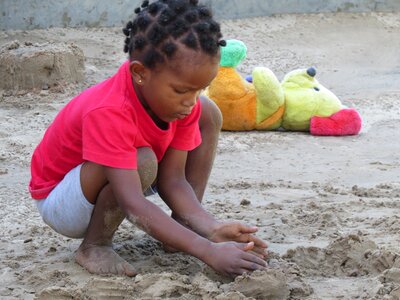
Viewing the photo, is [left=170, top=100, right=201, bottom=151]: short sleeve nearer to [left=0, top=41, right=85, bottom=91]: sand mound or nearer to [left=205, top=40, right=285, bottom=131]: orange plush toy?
[left=205, top=40, right=285, bottom=131]: orange plush toy

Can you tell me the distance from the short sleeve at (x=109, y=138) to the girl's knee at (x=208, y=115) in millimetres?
531

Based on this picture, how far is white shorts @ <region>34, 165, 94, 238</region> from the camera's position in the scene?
292 cm

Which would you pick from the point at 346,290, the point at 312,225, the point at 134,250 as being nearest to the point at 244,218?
the point at 312,225

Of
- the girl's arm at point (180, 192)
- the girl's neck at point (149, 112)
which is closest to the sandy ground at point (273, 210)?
the girl's arm at point (180, 192)

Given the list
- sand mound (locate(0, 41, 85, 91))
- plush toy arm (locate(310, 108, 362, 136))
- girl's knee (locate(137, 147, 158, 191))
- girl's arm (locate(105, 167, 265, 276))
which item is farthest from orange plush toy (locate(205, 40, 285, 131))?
girl's arm (locate(105, 167, 265, 276))

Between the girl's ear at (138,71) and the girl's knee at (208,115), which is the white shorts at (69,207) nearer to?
the girl's ear at (138,71)

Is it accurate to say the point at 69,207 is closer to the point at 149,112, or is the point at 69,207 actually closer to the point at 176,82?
the point at 149,112

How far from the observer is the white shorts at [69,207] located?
2.92 meters

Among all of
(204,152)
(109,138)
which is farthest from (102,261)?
(204,152)

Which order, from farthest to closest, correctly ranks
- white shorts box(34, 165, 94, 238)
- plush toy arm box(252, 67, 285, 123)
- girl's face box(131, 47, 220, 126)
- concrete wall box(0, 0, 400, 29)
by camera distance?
1. concrete wall box(0, 0, 400, 29)
2. plush toy arm box(252, 67, 285, 123)
3. white shorts box(34, 165, 94, 238)
4. girl's face box(131, 47, 220, 126)

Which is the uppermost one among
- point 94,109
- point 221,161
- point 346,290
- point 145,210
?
point 94,109

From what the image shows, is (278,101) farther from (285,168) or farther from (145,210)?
(145,210)

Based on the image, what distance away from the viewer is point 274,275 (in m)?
2.68

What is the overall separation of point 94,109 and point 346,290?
1.00 metres
